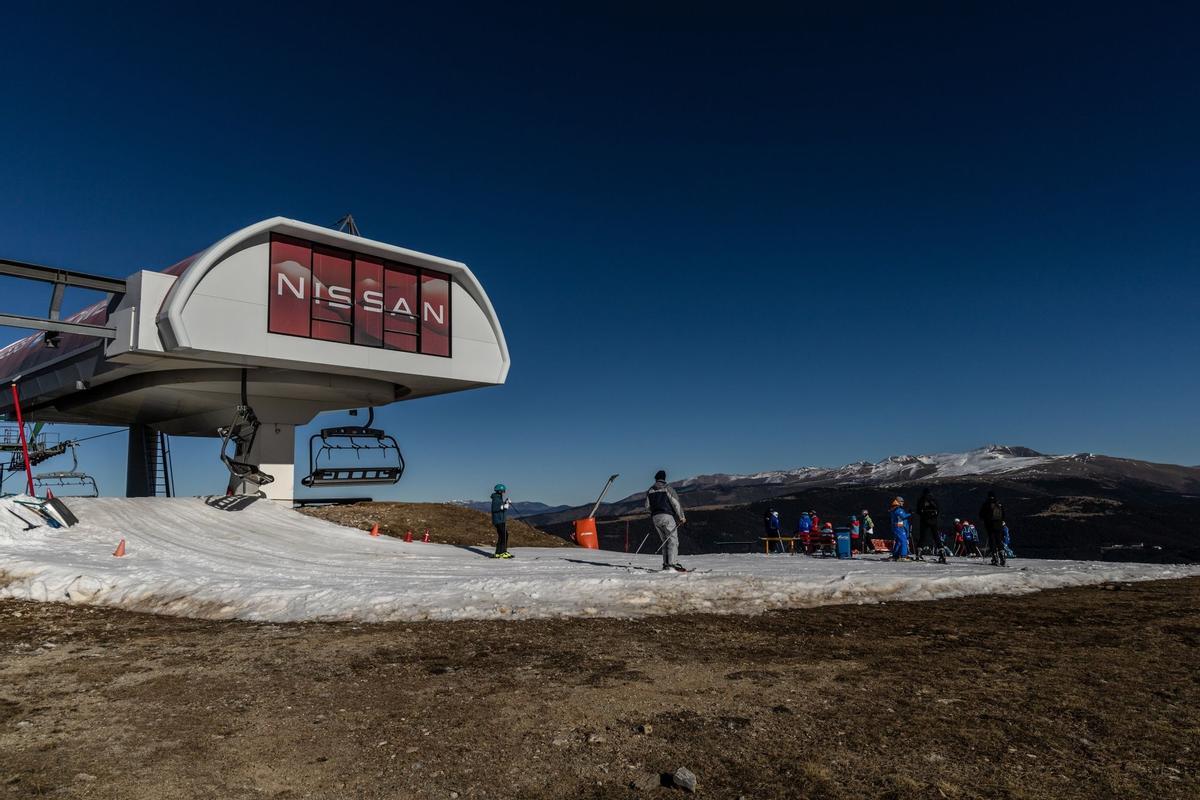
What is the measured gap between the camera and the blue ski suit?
1938 cm

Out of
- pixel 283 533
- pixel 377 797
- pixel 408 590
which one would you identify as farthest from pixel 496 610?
pixel 283 533

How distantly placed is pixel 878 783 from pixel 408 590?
8105 mm

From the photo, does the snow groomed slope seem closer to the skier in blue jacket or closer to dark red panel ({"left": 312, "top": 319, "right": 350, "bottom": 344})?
the skier in blue jacket

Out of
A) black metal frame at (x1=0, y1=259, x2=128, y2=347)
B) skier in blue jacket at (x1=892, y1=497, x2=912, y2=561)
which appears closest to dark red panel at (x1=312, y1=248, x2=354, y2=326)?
black metal frame at (x1=0, y1=259, x2=128, y2=347)

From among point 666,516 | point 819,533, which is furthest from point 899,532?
point 666,516

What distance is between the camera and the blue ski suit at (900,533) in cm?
1938

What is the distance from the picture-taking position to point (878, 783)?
4012 mm

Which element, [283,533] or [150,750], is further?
[283,533]

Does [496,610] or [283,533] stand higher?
[283,533]

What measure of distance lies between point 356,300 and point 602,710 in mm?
21762

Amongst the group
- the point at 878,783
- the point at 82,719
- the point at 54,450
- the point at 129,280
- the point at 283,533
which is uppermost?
the point at 129,280

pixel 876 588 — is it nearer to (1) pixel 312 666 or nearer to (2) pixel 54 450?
(1) pixel 312 666

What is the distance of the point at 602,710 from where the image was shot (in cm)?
541

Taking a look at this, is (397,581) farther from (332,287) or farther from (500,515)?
(332,287)
